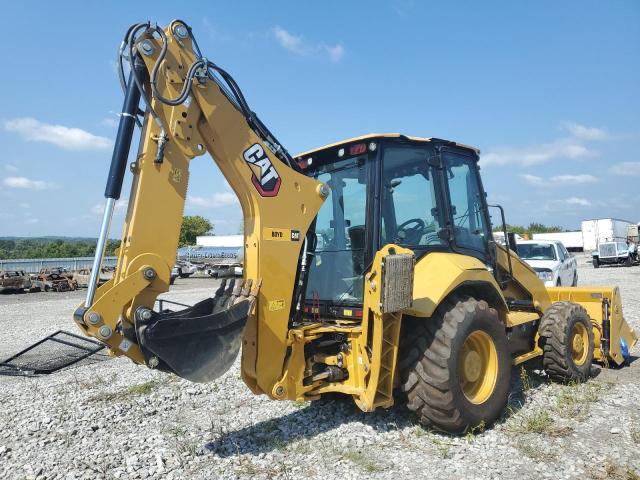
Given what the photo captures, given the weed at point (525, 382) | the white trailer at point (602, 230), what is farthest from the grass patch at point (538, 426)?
the white trailer at point (602, 230)

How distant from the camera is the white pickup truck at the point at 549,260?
1337cm

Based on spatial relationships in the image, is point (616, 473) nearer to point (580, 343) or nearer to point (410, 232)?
point (410, 232)

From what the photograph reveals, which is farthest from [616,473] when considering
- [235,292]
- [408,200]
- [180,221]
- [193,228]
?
[193,228]

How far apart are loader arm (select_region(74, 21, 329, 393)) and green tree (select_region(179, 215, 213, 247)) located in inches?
2416

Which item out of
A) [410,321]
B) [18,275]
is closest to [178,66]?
[410,321]

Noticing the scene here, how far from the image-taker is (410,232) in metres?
4.73

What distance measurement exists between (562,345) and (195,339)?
417 centimetres

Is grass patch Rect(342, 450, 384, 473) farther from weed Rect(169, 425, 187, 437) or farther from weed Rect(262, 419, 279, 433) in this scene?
weed Rect(169, 425, 187, 437)

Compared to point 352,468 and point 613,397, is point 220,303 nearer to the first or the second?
point 352,468

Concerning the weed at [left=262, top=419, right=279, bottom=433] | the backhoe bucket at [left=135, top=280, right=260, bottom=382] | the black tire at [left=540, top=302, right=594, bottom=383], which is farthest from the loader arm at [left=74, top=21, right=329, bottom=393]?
the black tire at [left=540, top=302, right=594, bottom=383]

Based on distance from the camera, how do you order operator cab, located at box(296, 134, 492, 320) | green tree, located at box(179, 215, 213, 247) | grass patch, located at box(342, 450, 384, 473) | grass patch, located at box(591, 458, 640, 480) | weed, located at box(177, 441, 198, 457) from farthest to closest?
green tree, located at box(179, 215, 213, 247) → operator cab, located at box(296, 134, 492, 320) → weed, located at box(177, 441, 198, 457) → grass patch, located at box(342, 450, 384, 473) → grass patch, located at box(591, 458, 640, 480)

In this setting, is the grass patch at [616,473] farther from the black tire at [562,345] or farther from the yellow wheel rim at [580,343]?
the yellow wheel rim at [580,343]

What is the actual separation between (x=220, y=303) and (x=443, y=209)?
7.75 ft

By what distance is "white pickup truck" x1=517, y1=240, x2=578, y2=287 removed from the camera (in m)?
13.4
